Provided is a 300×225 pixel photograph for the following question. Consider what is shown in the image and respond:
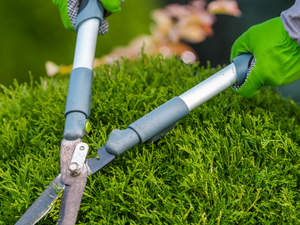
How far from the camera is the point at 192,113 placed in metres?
0.99

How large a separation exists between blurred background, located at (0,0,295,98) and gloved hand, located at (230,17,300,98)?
1116 mm

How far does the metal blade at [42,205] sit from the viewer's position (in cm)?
71

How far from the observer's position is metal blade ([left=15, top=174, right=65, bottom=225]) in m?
0.71

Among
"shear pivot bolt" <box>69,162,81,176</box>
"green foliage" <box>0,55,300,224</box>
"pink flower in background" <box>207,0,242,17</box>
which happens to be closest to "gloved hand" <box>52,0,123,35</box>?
"green foliage" <box>0,55,300,224</box>

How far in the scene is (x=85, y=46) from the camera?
927mm

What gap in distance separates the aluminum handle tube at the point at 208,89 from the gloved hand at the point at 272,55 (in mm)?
57

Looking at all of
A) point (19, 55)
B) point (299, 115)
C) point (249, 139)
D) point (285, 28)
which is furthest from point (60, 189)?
point (19, 55)

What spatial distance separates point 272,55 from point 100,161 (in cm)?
55

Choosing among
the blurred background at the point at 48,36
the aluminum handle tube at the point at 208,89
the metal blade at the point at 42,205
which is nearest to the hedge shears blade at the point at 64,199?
the metal blade at the point at 42,205

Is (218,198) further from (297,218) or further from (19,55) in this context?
(19,55)

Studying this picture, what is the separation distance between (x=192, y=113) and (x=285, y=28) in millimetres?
369

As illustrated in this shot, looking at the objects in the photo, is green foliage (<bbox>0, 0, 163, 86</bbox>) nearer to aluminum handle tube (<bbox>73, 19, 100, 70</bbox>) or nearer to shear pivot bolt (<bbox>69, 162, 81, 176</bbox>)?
aluminum handle tube (<bbox>73, 19, 100, 70</bbox>)

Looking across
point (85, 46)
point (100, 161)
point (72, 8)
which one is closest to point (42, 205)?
point (100, 161)

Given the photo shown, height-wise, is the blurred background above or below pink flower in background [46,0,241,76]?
above
